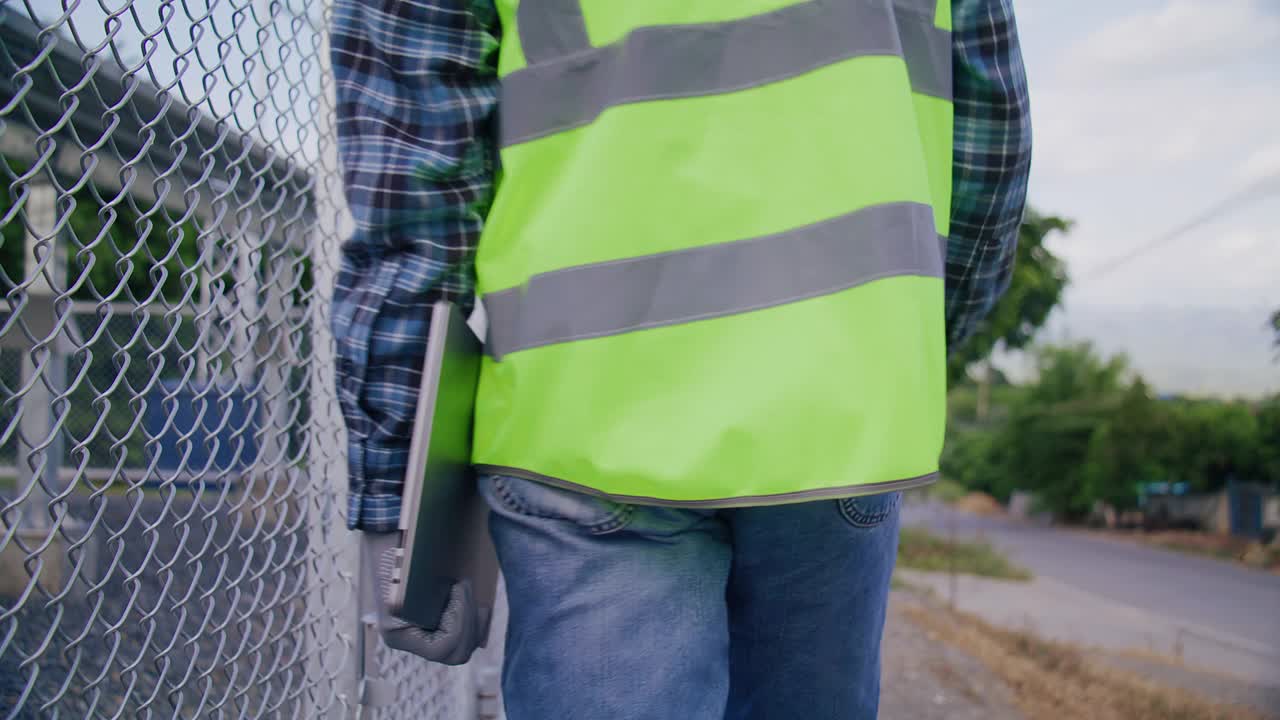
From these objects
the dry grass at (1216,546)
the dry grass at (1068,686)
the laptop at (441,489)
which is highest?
the laptop at (441,489)

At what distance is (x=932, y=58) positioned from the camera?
3.33 ft

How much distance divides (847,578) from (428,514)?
524 mm

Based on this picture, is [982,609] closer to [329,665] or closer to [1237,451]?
[329,665]

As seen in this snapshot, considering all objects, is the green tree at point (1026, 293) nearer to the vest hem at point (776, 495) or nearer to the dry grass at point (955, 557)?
the dry grass at point (955, 557)

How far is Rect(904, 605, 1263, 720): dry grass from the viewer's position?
3.22 m

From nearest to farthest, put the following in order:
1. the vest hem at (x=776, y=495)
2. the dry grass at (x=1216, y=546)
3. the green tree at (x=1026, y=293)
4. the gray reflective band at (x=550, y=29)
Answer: the vest hem at (x=776, y=495) < the gray reflective band at (x=550, y=29) < the green tree at (x=1026, y=293) < the dry grass at (x=1216, y=546)

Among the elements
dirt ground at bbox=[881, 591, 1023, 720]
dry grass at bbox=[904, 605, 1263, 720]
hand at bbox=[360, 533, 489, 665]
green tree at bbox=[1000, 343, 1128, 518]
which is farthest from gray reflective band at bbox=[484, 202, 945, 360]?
green tree at bbox=[1000, 343, 1128, 518]

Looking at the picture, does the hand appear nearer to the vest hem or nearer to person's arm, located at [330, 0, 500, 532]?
person's arm, located at [330, 0, 500, 532]

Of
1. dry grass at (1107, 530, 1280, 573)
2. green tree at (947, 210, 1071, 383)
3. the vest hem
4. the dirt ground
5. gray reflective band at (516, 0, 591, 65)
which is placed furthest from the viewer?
dry grass at (1107, 530, 1280, 573)

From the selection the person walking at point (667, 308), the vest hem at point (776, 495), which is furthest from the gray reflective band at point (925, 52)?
the vest hem at point (776, 495)

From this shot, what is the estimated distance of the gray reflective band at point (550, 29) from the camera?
95 cm

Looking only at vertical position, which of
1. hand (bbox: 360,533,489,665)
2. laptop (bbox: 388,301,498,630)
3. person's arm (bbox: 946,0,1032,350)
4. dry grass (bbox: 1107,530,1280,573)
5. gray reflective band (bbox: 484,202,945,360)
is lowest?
dry grass (bbox: 1107,530,1280,573)

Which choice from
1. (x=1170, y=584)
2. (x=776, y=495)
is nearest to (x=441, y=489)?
(x=776, y=495)

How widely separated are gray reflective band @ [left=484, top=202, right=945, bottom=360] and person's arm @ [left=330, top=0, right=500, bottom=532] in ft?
0.74
